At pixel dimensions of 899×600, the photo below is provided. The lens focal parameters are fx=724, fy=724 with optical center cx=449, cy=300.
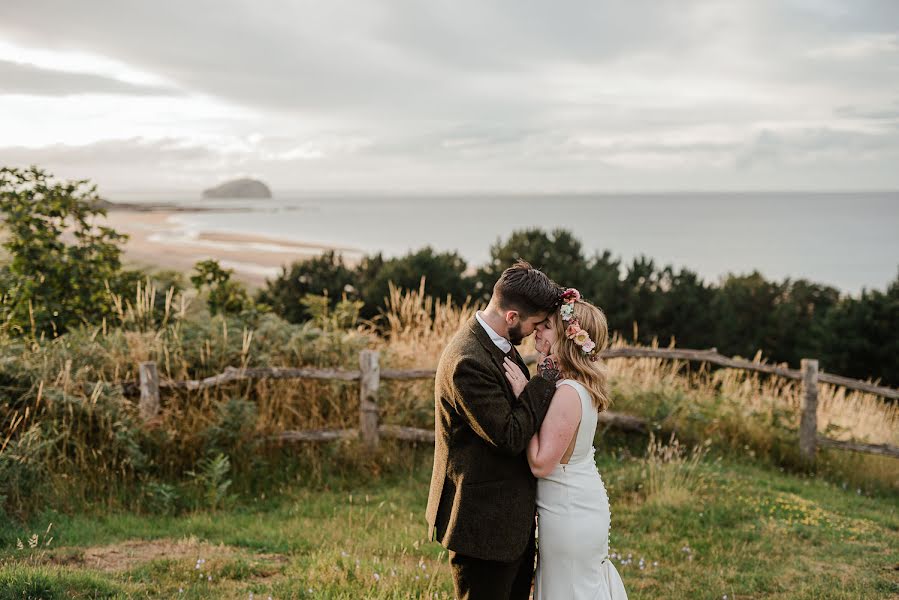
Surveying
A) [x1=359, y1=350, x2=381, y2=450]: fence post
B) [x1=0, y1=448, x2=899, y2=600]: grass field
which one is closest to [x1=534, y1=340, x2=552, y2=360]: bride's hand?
[x1=0, y1=448, x2=899, y2=600]: grass field

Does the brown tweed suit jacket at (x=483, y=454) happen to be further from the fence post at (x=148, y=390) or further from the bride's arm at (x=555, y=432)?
the fence post at (x=148, y=390)

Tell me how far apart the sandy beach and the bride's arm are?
2741 cm

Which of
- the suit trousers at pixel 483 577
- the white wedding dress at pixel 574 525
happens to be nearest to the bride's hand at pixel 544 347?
the white wedding dress at pixel 574 525

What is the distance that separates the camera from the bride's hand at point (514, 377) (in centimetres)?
356

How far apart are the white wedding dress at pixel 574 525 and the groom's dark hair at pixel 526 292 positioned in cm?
40

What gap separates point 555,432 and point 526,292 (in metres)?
0.70

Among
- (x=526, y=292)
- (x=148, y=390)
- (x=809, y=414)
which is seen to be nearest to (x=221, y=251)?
(x=148, y=390)

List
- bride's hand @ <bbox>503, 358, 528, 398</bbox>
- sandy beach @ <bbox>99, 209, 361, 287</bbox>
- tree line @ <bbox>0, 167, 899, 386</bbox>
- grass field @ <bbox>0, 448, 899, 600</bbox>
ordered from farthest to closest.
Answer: sandy beach @ <bbox>99, 209, 361, 287</bbox>, tree line @ <bbox>0, 167, 899, 386</bbox>, grass field @ <bbox>0, 448, 899, 600</bbox>, bride's hand @ <bbox>503, 358, 528, 398</bbox>

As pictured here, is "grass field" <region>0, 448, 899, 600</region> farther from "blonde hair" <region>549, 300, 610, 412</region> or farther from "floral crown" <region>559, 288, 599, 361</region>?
"floral crown" <region>559, 288, 599, 361</region>

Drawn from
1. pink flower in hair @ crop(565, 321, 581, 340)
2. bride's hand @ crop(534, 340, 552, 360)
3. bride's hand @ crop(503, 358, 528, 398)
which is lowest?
bride's hand @ crop(503, 358, 528, 398)

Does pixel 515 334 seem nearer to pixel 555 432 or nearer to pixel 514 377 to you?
pixel 514 377

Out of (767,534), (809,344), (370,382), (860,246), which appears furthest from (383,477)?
(860,246)

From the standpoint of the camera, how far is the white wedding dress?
3.70 metres

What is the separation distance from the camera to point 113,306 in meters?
10.0
